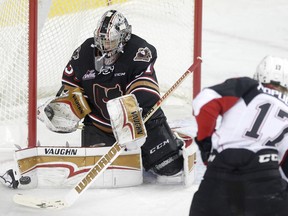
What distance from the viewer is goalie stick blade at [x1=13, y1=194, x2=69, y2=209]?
3175 mm

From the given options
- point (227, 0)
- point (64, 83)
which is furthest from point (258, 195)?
point (227, 0)

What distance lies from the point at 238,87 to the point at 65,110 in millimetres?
1221

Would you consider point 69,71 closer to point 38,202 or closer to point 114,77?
point 114,77

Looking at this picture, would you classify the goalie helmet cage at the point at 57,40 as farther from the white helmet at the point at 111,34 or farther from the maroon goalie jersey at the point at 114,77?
the white helmet at the point at 111,34

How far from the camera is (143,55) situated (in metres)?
3.40

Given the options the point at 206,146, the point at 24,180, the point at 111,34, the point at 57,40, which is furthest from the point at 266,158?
the point at 57,40

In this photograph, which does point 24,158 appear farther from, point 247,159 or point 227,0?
point 227,0

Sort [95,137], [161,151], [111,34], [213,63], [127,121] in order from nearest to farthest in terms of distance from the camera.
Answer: [127,121] < [111,34] < [161,151] < [95,137] < [213,63]

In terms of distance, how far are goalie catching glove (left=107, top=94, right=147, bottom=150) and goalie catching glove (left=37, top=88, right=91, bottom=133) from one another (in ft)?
1.27

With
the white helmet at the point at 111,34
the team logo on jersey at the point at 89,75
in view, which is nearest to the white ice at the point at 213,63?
the team logo on jersey at the point at 89,75

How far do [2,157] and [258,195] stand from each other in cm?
168

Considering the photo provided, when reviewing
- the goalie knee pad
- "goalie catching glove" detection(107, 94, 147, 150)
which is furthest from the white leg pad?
"goalie catching glove" detection(107, 94, 147, 150)

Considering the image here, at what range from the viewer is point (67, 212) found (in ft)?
10.4

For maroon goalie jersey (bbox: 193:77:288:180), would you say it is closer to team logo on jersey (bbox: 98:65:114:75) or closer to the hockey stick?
the hockey stick
